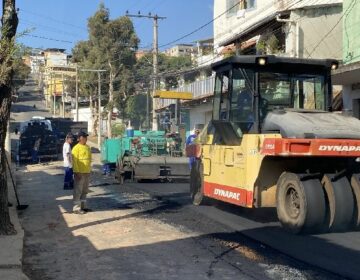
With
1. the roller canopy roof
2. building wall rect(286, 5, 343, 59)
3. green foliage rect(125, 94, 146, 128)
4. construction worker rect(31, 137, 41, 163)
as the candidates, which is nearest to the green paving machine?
building wall rect(286, 5, 343, 59)

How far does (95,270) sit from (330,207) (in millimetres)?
4149

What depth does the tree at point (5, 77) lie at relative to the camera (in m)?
8.52

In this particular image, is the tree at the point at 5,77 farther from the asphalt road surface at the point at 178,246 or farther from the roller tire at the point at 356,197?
the roller tire at the point at 356,197

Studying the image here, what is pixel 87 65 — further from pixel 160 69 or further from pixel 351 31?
pixel 351 31

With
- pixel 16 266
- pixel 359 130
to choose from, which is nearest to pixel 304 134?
pixel 359 130

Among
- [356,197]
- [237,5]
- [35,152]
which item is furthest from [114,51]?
[356,197]

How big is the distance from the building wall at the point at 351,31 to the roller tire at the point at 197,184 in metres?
7.20

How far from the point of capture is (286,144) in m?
8.71

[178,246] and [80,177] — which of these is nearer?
[178,246]

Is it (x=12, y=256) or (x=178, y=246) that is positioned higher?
(x=12, y=256)

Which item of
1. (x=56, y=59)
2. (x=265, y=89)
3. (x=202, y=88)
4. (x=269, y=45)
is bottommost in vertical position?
(x=265, y=89)

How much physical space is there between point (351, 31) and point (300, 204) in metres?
10.2

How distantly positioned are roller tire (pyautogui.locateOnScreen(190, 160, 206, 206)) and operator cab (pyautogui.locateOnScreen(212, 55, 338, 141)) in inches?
71.6

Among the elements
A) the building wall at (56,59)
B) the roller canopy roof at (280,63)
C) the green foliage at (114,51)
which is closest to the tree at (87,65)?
the green foliage at (114,51)
